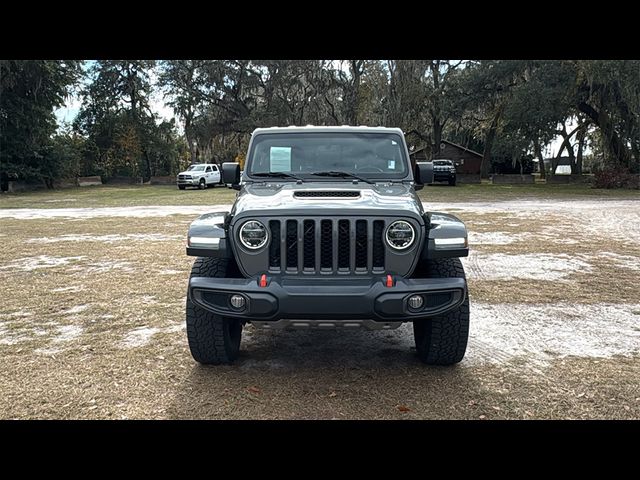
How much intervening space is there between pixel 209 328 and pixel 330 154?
6.44 ft

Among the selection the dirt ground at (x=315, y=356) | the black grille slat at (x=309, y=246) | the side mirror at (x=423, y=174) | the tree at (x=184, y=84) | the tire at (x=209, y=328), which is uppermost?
the tree at (x=184, y=84)

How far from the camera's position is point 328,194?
391 centimetres

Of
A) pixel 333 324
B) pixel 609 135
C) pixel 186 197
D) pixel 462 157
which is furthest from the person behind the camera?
pixel 462 157

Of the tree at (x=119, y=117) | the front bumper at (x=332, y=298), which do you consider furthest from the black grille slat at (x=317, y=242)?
the tree at (x=119, y=117)

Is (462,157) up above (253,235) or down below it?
above

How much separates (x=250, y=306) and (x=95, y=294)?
11.7ft

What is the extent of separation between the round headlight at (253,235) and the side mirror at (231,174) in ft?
4.69

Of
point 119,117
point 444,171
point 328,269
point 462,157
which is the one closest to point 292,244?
point 328,269

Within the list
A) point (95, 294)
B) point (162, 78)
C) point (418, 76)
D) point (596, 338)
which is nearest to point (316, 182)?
point (596, 338)

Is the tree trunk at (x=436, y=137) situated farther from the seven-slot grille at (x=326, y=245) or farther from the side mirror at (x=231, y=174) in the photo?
the seven-slot grille at (x=326, y=245)

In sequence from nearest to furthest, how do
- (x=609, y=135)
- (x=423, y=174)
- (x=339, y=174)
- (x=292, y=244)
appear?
1. (x=292, y=244)
2. (x=339, y=174)
3. (x=423, y=174)
4. (x=609, y=135)

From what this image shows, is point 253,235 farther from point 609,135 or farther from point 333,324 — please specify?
point 609,135

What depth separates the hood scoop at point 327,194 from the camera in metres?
3.87

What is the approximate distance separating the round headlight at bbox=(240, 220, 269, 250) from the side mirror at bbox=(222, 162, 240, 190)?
143 centimetres
